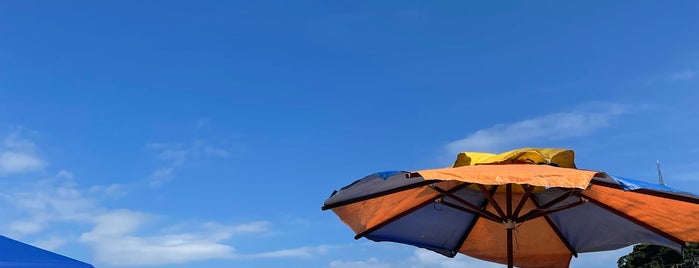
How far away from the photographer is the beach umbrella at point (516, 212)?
19.0 ft

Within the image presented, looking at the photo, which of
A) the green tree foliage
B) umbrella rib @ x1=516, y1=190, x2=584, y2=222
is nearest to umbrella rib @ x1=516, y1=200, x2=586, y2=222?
umbrella rib @ x1=516, y1=190, x2=584, y2=222

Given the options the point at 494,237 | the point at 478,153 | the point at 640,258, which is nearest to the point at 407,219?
the point at 494,237

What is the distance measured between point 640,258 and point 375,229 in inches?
1560

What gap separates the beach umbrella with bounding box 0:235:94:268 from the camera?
395 centimetres

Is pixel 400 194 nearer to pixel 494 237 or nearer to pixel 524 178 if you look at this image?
pixel 494 237

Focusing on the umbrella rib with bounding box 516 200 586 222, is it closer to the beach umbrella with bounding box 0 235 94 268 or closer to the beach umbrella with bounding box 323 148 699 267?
the beach umbrella with bounding box 323 148 699 267

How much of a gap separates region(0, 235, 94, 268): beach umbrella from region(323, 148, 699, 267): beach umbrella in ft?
7.40

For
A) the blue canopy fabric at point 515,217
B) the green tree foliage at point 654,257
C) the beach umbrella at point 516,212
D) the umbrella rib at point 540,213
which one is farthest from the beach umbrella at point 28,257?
the green tree foliage at point 654,257

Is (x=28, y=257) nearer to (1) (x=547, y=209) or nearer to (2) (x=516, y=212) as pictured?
(2) (x=516, y=212)

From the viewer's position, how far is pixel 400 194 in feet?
22.8

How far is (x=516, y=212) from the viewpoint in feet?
21.3

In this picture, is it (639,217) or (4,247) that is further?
(639,217)

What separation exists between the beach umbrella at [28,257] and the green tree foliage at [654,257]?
132ft

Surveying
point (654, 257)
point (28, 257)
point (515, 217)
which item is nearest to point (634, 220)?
point (515, 217)
